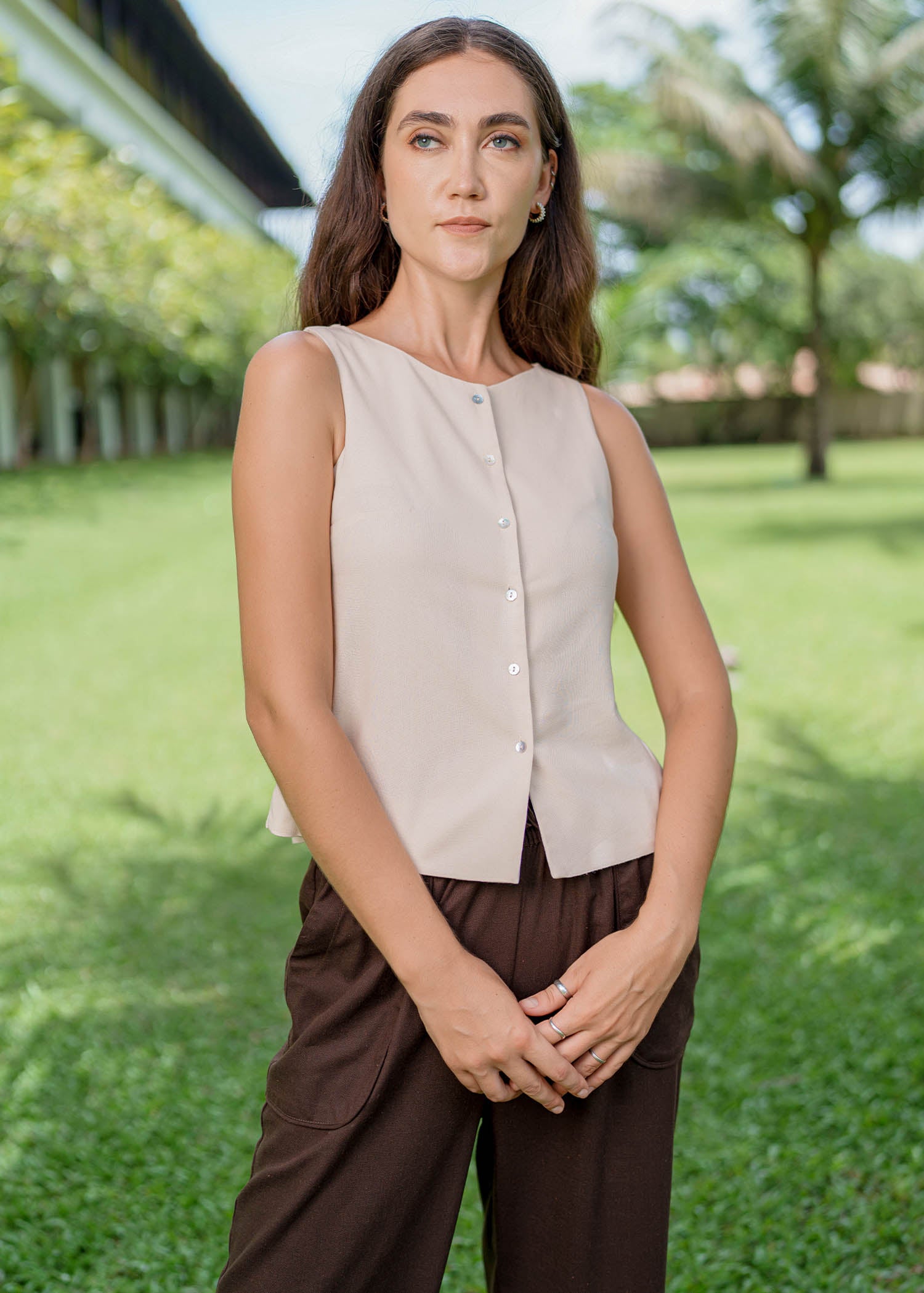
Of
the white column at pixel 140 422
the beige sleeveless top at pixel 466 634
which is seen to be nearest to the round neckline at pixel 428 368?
the beige sleeveless top at pixel 466 634

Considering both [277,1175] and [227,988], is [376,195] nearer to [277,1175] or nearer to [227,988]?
[277,1175]

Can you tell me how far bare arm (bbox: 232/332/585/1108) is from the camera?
1331mm

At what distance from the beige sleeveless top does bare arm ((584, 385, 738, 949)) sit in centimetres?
4

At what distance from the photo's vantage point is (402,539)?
4.58ft

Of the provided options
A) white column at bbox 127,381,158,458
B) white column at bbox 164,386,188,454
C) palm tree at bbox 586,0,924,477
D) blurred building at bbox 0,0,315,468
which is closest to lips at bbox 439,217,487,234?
blurred building at bbox 0,0,315,468

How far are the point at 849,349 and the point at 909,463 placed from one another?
42.7 feet

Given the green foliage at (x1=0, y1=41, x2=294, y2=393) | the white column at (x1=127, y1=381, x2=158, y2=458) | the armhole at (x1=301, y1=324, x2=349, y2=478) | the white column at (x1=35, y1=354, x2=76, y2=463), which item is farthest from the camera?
the white column at (x1=127, y1=381, x2=158, y2=458)

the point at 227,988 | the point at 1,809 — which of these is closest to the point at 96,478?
the point at 1,809

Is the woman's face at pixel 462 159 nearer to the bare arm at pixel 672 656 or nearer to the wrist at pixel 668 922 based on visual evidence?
the bare arm at pixel 672 656

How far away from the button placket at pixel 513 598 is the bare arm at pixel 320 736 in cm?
18

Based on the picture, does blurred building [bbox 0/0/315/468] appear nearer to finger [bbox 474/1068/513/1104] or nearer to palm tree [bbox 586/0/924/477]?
palm tree [bbox 586/0/924/477]

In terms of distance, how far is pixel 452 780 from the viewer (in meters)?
1.41

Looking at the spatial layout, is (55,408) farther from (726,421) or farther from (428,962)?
(428,962)

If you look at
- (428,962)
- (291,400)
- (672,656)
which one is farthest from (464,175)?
(428,962)
